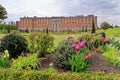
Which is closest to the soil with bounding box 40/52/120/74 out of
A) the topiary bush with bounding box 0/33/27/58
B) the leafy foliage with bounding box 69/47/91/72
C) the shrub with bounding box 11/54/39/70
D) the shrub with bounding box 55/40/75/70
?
the shrub with bounding box 55/40/75/70

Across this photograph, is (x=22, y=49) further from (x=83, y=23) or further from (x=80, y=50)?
(x=83, y=23)

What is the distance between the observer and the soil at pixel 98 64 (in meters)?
8.28

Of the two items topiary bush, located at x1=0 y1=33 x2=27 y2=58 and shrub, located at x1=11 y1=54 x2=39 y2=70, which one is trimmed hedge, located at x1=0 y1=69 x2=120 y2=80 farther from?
topiary bush, located at x1=0 y1=33 x2=27 y2=58

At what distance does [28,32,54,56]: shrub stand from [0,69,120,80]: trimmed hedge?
2996mm

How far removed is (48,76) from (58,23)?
236 feet

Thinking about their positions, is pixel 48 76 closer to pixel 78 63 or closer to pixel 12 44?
pixel 78 63

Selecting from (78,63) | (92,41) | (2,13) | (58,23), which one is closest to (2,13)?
(2,13)

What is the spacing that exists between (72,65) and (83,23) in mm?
68799

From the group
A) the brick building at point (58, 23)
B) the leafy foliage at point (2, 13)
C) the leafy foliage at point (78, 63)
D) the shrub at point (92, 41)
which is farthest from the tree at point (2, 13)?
the leafy foliage at point (78, 63)

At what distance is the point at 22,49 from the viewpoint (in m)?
10.6

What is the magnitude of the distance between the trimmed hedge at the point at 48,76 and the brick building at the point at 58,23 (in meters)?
68.4

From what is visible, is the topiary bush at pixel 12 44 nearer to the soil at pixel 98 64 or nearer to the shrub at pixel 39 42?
the shrub at pixel 39 42

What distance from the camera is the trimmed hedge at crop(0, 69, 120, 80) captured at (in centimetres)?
Result: 598

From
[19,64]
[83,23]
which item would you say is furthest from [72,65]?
[83,23]
